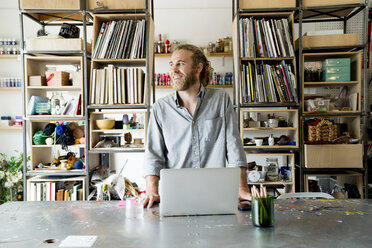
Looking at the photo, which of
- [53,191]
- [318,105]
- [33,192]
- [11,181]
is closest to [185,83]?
[318,105]

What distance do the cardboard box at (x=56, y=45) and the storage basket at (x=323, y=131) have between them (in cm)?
235

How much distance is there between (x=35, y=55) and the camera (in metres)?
3.24

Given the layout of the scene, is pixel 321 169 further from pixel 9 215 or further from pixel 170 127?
pixel 9 215

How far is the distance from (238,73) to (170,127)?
130 cm

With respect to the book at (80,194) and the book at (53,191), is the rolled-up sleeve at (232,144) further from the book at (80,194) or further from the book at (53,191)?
the book at (53,191)

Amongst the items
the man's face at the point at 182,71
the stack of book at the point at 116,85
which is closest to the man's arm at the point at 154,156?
the man's face at the point at 182,71

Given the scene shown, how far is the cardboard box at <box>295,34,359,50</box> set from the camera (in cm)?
312

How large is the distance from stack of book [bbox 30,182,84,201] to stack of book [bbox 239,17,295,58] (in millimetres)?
2109

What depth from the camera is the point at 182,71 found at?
2020mm

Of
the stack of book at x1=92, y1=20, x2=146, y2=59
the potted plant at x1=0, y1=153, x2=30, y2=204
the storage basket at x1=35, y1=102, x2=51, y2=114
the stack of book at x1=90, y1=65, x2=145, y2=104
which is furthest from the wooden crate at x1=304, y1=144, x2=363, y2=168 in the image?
the potted plant at x1=0, y1=153, x2=30, y2=204

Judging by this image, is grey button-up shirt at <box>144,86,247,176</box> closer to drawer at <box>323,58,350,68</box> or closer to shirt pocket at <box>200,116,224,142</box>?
shirt pocket at <box>200,116,224,142</box>

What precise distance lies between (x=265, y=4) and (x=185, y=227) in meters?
2.53

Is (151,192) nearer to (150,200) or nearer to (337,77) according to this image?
(150,200)

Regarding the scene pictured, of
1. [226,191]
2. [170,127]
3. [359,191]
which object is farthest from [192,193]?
[359,191]
